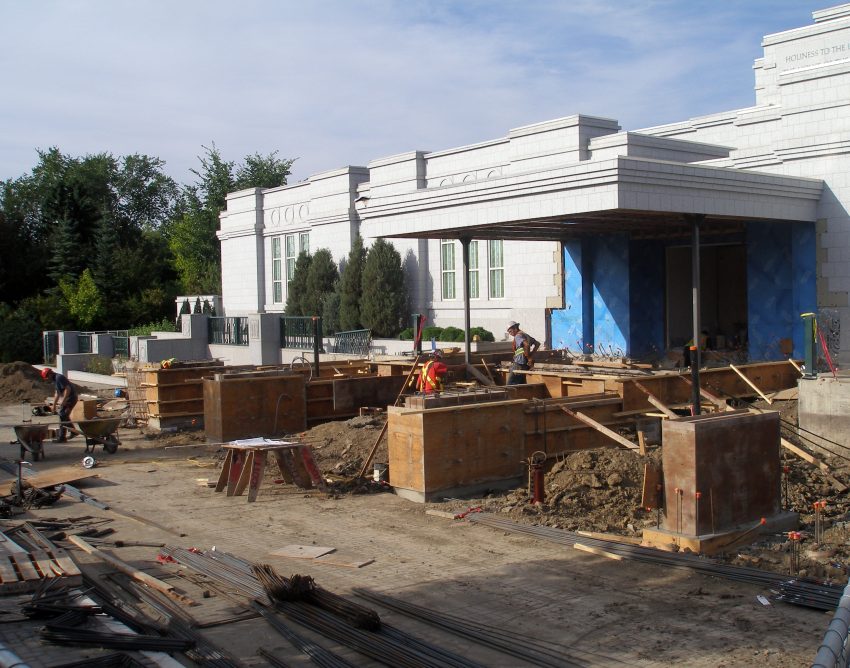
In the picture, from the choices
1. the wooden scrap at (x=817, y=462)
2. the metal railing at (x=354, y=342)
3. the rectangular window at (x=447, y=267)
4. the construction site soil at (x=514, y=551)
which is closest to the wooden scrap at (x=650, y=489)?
the construction site soil at (x=514, y=551)

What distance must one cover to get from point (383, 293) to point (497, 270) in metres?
4.75

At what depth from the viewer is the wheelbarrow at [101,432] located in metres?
17.0

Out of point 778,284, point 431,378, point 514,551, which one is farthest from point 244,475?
point 778,284

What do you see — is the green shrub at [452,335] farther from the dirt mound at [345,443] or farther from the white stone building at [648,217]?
the dirt mound at [345,443]

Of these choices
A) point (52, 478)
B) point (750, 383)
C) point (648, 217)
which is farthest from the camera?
point (648, 217)

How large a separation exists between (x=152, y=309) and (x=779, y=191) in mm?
42266

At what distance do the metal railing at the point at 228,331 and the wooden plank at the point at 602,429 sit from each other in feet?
70.0

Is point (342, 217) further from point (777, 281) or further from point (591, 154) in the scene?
point (777, 281)

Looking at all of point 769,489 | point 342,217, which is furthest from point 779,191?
point 342,217

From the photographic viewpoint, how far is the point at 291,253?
41906 mm

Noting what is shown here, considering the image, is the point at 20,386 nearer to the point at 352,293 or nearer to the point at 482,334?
the point at 352,293

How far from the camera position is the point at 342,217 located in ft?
122

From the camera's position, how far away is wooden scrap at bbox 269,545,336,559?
9555mm

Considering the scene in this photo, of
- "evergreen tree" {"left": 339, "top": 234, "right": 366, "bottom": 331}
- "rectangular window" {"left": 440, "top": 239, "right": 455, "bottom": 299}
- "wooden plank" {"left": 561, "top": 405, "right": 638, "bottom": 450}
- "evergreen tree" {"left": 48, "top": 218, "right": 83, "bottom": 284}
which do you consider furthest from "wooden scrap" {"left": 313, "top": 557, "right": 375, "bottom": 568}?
"evergreen tree" {"left": 48, "top": 218, "right": 83, "bottom": 284}
